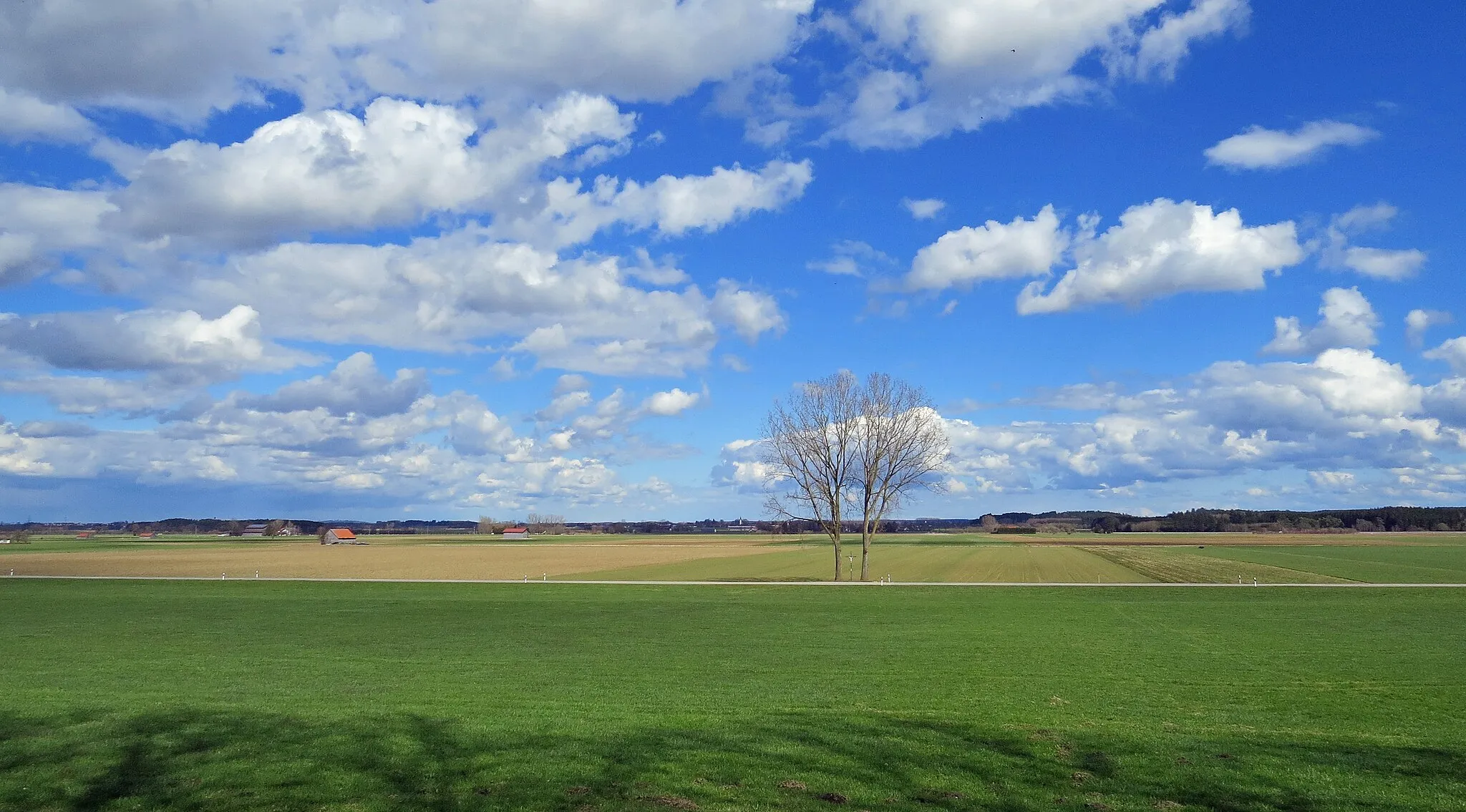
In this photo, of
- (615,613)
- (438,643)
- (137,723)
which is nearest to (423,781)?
(137,723)

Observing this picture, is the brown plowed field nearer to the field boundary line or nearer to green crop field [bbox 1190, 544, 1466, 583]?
the field boundary line

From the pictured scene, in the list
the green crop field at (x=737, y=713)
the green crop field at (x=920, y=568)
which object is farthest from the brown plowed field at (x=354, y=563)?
the green crop field at (x=737, y=713)

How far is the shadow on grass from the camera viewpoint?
10.1 meters

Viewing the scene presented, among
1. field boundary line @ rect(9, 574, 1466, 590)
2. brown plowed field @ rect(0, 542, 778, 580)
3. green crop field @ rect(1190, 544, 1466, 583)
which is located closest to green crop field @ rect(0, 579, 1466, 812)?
field boundary line @ rect(9, 574, 1466, 590)

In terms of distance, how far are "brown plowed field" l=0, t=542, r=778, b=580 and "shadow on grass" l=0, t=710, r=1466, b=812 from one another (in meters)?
49.5

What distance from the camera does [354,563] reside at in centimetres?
8825

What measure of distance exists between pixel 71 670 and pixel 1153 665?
76.3 feet

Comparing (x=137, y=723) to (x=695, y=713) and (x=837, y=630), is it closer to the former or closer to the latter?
(x=695, y=713)

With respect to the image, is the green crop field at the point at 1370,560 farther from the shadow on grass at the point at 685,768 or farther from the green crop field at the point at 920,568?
the shadow on grass at the point at 685,768

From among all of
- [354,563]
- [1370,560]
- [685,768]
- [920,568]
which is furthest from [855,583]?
[1370,560]

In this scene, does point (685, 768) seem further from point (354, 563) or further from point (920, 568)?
point (354, 563)

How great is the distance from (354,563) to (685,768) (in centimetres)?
8463

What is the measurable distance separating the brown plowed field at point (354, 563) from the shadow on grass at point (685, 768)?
49514 millimetres

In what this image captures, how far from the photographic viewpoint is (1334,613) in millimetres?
34156
